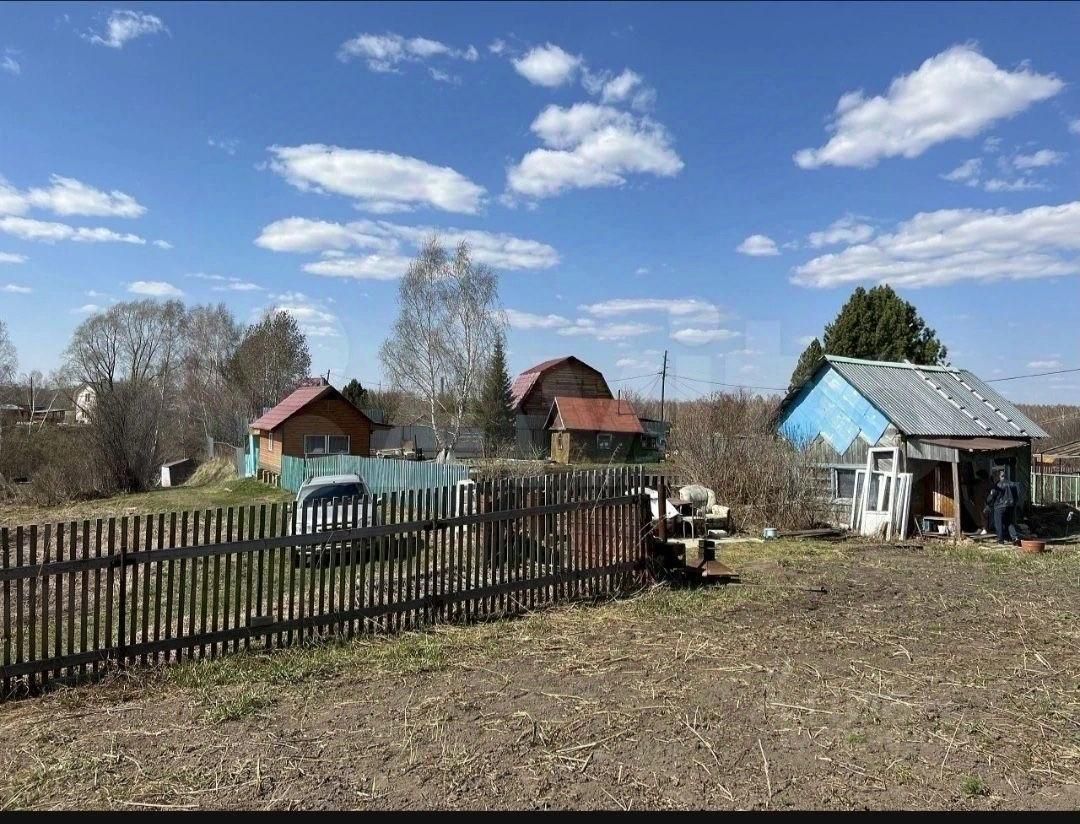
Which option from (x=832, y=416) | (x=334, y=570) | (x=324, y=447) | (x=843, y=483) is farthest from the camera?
(x=324, y=447)

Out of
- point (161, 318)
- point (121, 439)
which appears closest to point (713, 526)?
point (121, 439)

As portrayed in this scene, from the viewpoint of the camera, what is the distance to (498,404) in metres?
46.6

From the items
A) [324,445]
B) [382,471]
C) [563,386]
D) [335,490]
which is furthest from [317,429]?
[563,386]

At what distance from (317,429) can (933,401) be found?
2318cm

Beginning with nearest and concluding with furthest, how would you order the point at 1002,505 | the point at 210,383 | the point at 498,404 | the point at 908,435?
1. the point at 1002,505
2. the point at 908,435
3. the point at 498,404
4. the point at 210,383

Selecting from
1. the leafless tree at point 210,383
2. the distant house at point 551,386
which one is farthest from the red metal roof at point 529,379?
the leafless tree at point 210,383

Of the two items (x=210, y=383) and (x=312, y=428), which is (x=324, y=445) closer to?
(x=312, y=428)

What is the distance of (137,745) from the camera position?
4.18 metres

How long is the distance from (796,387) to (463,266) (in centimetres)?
1928

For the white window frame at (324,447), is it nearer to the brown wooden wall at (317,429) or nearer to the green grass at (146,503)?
the brown wooden wall at (317,429)

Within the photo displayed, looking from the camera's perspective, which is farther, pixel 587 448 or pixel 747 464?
pixel 587 448

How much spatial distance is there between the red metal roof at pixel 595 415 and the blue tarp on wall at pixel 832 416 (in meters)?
26.6

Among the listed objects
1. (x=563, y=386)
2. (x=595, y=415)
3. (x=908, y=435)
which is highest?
(x=563, y=386)
